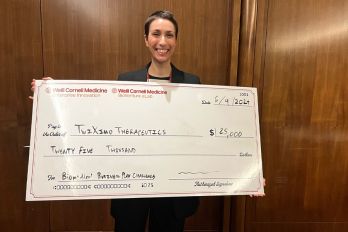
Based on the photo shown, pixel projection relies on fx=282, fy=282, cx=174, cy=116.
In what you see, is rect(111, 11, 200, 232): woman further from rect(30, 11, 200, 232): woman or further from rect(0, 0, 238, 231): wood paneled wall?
rect(0, 0, 238, 231): wood paneled wall

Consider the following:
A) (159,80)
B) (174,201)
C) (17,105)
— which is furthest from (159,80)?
(17,105)

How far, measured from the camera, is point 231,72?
156 centimetres

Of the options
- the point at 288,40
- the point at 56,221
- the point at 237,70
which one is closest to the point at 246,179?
the point at 237,70

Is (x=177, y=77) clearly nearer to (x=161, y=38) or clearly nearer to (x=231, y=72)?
(x=161, y=38)

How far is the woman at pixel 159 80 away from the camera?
109cm

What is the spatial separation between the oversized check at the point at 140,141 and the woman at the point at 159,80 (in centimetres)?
8

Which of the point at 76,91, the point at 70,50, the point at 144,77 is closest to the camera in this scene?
the point at 76,91

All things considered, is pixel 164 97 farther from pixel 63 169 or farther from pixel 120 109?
pixel 63 169

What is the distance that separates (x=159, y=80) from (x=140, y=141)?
0.84 ft

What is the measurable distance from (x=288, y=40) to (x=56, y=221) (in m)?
1.67

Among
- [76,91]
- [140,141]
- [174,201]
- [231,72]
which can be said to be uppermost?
[231,72]

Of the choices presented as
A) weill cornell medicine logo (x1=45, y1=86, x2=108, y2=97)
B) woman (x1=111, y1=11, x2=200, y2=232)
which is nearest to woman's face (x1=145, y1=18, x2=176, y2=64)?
woman (x1=111, y1=11, x2=200, y2=232)

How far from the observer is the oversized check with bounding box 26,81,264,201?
3.29ft

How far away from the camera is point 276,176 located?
1660 mm
